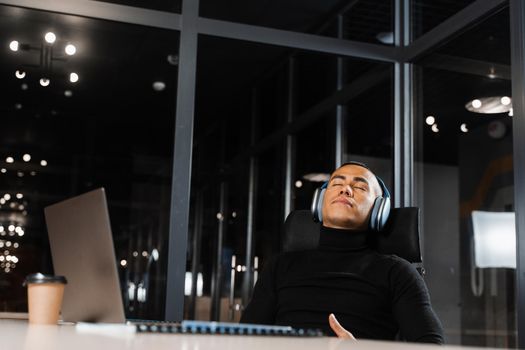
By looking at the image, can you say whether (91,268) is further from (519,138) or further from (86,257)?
(519,138)

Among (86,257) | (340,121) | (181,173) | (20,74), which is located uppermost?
(20,74)

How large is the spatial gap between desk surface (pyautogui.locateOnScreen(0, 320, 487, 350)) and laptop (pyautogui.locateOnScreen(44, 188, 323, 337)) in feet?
0.30

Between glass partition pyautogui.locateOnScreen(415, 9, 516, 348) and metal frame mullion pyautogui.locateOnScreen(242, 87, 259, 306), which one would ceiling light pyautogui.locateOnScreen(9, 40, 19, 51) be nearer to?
metal frame mullion pyautogui.locateOnScreen(242, 87, 259, 306)

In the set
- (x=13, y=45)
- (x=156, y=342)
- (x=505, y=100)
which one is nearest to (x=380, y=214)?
(x=505, y=100)

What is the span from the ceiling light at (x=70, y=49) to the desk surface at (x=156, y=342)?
121 inches

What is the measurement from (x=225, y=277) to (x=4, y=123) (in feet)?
6.21

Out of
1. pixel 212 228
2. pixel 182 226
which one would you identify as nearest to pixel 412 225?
pixel 182 226

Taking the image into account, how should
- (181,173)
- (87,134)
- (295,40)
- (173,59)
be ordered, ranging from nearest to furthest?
1. (181,173)
2. (295,40)
3. (173,59)
4. (87,134)

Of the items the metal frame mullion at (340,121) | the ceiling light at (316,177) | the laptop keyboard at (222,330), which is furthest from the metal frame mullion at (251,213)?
the laptop keyboard at (222,330)

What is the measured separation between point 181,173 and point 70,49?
45.4 inches

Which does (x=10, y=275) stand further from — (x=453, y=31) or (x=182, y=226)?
(x=453, y=31)

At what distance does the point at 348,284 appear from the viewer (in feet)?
7.72

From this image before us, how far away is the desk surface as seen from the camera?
0.93 meters

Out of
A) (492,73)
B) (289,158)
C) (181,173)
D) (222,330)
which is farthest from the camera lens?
(289,158)
